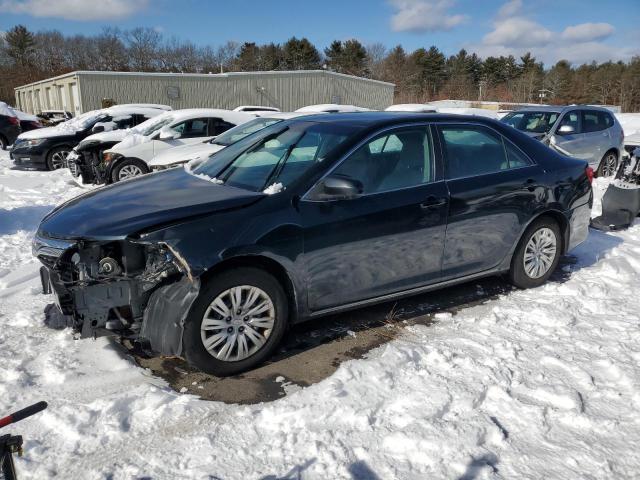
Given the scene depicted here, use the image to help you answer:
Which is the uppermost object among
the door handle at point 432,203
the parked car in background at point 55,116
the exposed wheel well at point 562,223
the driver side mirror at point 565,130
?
the parked car in background at point 55,116

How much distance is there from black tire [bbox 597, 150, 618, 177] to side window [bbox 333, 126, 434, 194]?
8.83m

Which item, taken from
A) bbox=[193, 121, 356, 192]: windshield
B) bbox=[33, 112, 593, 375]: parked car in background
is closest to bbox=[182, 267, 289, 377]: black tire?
bbox=[33, 112, 593, 375]: parked car in background

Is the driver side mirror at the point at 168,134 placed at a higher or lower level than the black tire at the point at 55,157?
higher

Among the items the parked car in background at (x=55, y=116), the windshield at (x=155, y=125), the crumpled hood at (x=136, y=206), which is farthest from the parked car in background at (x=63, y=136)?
the parked car in background at (x=55, y=116)

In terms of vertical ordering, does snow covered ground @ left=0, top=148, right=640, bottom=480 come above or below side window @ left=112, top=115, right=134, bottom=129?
below

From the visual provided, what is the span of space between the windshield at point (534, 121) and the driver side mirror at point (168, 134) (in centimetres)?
696

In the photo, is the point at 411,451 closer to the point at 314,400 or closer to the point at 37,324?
the point at 314,400

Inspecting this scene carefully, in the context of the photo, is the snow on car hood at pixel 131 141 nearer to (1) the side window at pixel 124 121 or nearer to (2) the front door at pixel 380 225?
(1) the side window at pixel 124 121

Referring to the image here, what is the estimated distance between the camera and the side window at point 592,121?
36.3 feet

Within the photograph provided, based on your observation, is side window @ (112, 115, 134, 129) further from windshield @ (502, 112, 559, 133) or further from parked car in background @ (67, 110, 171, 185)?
windshield @ (502, 112, 559, 133)

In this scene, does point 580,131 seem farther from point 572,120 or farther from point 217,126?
point 217,126

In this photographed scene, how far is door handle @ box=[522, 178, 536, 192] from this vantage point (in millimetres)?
4746

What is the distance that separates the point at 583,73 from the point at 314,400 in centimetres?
7240

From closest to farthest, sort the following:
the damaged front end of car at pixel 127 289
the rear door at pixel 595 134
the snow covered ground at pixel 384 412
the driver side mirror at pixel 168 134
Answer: the snow covered ground at pixel 384 412 → the damaged front end of car at pixel 127 289 → the driver side mirror at pixel 168 134 → the rear door at pixel 595 134
